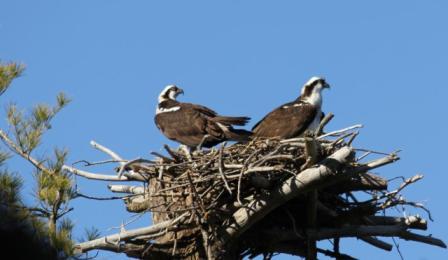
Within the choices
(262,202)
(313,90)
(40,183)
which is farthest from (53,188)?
(313,90)

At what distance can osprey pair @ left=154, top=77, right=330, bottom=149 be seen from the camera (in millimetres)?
7613

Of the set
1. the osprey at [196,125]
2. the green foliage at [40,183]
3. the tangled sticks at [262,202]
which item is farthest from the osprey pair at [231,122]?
the green foliage at [40,183]

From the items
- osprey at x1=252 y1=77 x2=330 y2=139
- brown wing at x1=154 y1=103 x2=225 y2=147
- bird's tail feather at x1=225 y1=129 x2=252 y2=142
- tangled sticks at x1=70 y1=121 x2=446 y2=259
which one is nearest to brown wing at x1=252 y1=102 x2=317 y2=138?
osprey at x1=252 y1=77 x2=330 y2=139

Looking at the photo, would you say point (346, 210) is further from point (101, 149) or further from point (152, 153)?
point (101, 149)

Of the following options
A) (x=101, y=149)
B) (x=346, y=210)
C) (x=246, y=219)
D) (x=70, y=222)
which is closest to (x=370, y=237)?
(x=346, y=210)

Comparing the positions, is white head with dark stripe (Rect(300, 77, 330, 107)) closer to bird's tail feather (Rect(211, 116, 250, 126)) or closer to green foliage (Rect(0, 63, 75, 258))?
bird's tail feather (Rect(211, 116, 250, 126))

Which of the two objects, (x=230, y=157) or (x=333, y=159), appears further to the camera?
(x=230, y=157)

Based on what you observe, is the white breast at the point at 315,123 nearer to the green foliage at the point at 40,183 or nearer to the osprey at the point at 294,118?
the osprey at the point at 294,118

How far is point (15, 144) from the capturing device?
4.96m

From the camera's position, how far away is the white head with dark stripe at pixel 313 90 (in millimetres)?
8445

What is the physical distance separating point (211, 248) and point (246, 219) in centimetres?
40

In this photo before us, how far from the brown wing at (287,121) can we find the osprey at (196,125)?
0.96 feet

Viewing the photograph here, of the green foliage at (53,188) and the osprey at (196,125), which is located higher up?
the osprey at (196,125)

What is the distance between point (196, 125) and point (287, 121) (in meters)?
1.09
